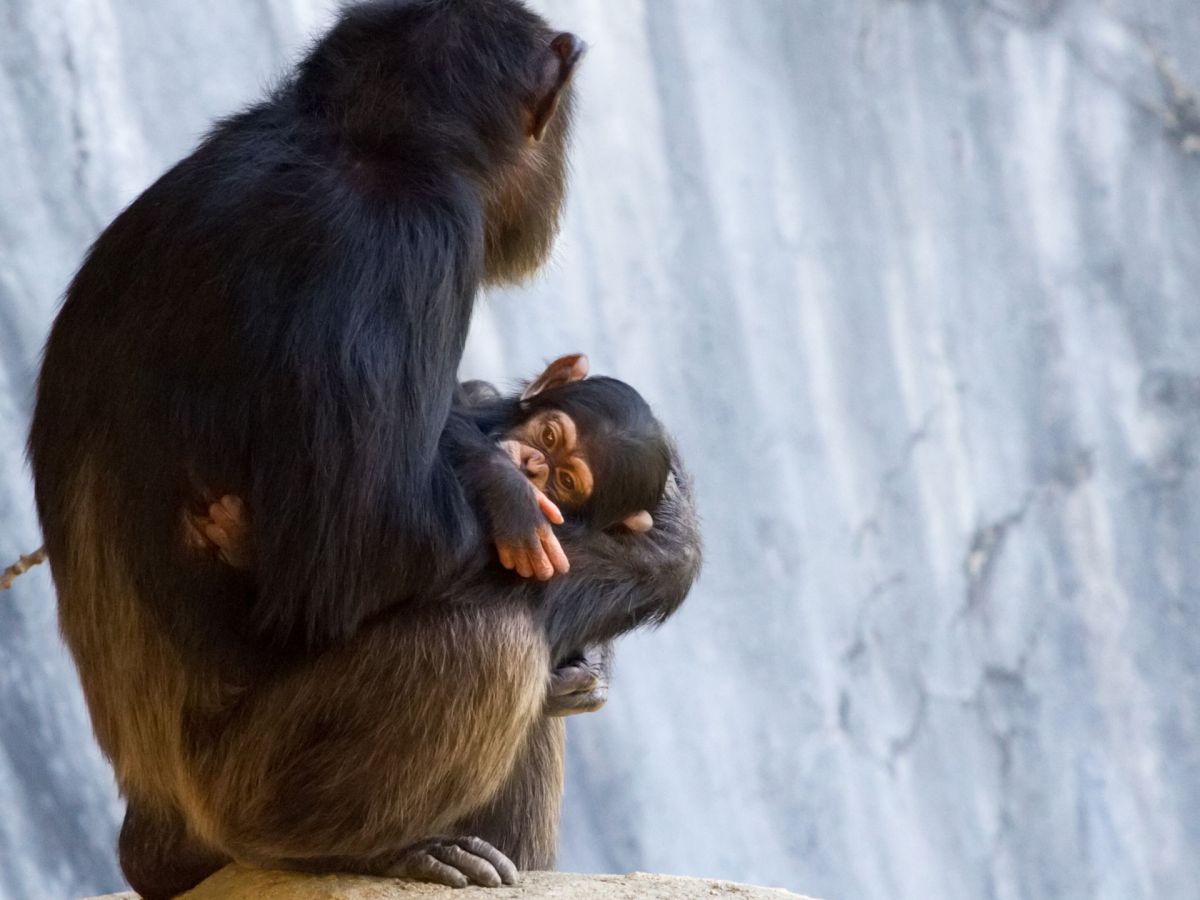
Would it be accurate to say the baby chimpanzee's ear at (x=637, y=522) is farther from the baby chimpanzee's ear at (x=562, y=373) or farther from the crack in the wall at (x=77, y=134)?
the crack in the wall at (x=77, y=134)

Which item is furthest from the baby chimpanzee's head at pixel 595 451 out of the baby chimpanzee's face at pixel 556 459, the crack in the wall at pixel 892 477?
the crack in the wall at pixel 892 477

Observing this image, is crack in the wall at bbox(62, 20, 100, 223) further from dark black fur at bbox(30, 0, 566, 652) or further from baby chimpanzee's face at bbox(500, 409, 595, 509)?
baby chimpanzee's face at bbox(500, 409, 595, 509)

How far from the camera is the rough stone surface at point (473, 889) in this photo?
7.75 ft

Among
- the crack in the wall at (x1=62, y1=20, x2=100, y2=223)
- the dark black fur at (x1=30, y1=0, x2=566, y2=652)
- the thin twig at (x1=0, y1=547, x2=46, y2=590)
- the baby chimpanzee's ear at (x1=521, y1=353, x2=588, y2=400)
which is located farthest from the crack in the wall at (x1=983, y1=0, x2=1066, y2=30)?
the thin twig at (x1=0, y1=547, x2=46, y2=590)

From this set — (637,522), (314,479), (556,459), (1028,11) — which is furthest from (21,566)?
(1028,11)

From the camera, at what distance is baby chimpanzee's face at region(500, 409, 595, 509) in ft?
8.62

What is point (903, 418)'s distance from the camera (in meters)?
5.78

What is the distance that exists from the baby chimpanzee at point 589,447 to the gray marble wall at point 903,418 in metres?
2.12

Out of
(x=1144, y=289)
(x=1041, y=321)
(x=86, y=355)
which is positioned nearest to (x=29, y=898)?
(x=86, y=355)

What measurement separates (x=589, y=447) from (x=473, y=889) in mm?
742

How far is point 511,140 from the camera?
254 cm

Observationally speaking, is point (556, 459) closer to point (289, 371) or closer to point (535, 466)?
point (535, 466)

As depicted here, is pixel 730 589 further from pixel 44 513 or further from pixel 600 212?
pixel 44 513

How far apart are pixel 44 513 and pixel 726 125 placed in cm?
356
